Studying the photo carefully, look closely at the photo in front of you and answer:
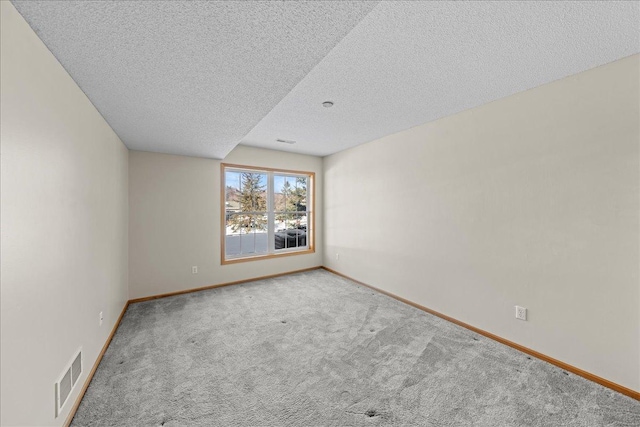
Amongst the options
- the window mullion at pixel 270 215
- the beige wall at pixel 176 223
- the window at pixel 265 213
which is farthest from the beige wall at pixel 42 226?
the window mullion at pixel 270 215

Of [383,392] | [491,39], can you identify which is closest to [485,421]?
[383,392]

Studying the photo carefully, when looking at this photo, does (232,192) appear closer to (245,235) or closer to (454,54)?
(245,235)

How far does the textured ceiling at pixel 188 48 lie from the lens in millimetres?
1151

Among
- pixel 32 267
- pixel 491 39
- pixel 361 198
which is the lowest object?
pixel 32 267

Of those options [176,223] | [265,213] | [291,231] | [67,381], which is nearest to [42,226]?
[67,381]

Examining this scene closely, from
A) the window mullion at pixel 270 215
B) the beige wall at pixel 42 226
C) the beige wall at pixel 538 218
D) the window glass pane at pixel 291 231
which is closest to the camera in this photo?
the beige wall at pixel 42 226

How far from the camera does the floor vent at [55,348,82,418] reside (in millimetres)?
1486

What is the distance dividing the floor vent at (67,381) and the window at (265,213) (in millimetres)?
2648

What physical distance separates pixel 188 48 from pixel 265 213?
3.66 m

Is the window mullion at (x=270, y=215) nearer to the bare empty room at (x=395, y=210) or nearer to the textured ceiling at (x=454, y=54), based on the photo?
the bare empty room at (x=395, y=210)

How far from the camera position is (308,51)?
1464mm

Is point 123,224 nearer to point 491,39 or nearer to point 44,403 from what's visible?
point 44,403

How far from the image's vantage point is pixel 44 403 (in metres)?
1.34

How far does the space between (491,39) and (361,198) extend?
295 cm
